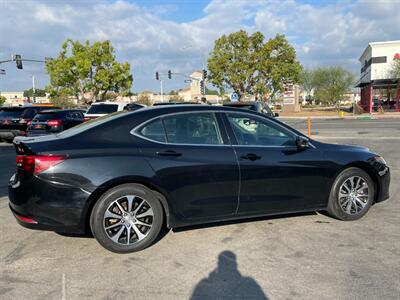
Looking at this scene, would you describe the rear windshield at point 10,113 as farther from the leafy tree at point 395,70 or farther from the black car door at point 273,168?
the leafy tree at point 395,70

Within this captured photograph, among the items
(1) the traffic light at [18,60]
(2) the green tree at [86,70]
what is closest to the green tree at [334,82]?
(2) the green tree at [86,70]

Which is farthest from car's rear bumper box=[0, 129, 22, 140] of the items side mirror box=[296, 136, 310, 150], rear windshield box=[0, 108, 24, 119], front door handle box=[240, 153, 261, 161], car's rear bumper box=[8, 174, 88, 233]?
side mirror box=[296, 136, 310, 150]

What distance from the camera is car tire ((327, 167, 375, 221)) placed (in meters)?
4.82

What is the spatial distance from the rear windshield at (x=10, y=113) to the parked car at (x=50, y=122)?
7.20ft

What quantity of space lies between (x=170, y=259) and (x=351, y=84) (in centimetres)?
5653

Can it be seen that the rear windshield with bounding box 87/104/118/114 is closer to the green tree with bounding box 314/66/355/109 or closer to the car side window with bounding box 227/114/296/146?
the car side window with bounding box 227/114/296/146

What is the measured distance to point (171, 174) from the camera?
404 centimetres

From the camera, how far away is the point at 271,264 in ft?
12.2

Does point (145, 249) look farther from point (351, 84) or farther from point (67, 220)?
point (351, 84)

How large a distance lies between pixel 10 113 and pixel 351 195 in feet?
46.7

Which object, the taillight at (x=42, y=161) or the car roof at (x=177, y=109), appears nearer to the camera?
the taillight at (x=42, y=161)

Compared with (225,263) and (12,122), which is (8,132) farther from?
(225,263)

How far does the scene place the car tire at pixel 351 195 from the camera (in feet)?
15.8

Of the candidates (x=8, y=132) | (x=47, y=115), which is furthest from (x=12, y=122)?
(x=47, y=115)
